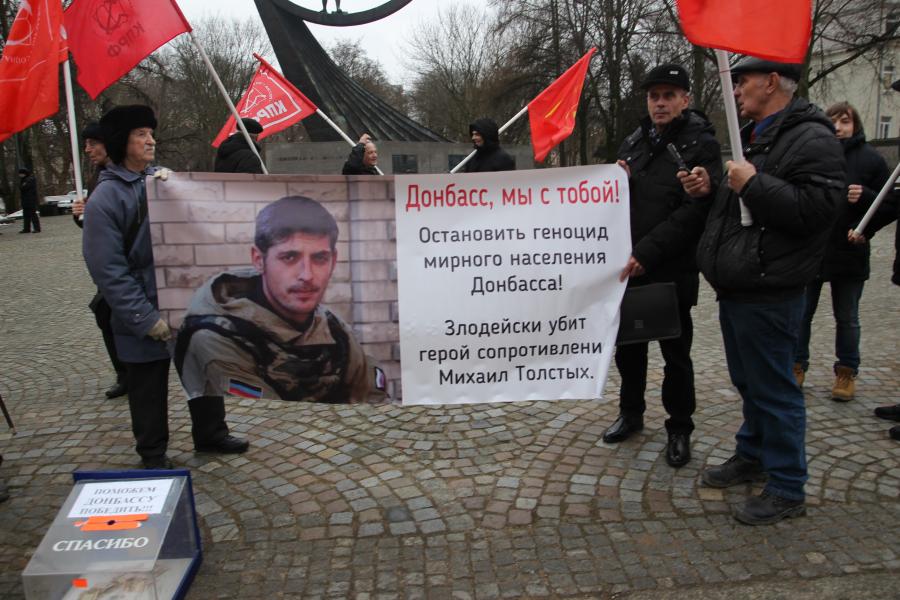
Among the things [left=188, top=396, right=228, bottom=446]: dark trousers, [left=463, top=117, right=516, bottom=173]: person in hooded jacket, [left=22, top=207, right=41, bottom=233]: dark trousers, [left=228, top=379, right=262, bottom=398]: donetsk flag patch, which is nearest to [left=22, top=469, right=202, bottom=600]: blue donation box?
[left=228, top=379, right=262, bottom=398]: donetsk flag patch

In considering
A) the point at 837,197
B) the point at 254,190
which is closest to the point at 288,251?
the point at 254,190

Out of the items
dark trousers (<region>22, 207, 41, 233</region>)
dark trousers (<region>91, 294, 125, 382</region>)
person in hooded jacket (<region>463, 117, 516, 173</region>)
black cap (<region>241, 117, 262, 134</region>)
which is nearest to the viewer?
dark trousers (<region>91, 294, 125, 382</region>)

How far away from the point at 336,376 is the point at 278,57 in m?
12.5

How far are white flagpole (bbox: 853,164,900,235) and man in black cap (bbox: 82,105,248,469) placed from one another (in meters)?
4.21

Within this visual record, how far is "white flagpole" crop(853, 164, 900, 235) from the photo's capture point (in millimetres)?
4125

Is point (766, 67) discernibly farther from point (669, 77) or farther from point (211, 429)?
point (211, 429)

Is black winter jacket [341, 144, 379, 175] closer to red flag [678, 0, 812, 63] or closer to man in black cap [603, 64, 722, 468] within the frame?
man in black cap [603, 64, 722, 468]

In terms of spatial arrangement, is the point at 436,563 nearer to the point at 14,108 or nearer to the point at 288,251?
the point at 288,251

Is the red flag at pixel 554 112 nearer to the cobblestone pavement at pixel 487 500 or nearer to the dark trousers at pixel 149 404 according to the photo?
the cobblestone pavement at pixel 487 500

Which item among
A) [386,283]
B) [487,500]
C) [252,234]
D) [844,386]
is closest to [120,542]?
[252,234]

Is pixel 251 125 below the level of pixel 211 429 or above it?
above

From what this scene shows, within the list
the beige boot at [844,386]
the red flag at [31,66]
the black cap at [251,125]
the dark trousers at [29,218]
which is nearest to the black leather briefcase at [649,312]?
the beige boot at [844,386]

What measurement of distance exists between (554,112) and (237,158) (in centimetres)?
309

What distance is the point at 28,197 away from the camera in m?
20.2
